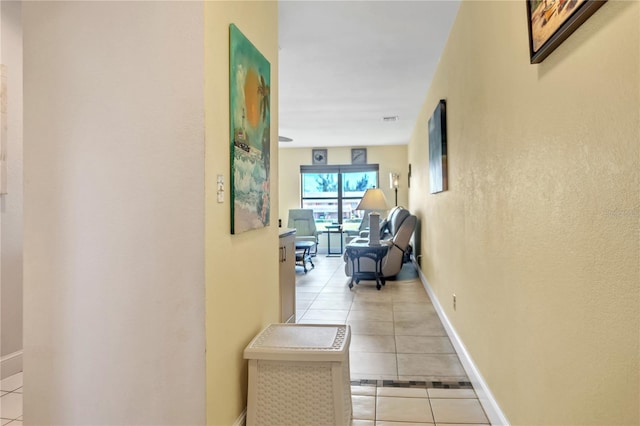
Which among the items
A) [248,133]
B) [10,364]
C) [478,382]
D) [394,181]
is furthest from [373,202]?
[10,364]

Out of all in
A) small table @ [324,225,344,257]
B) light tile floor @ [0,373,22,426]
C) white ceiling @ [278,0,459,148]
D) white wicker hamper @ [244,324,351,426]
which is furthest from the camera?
small table @ [324,225,344,257]

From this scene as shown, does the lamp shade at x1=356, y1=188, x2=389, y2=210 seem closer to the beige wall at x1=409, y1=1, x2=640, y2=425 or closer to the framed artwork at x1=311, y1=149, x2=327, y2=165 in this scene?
the framed artwork at x1=311, y1=149, x2=327, y2=165

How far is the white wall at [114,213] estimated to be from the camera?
4.86ft

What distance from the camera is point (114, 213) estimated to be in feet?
5.06

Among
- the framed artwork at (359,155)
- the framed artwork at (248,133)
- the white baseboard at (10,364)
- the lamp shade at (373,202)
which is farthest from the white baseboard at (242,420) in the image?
the framed artwork at (359,155)

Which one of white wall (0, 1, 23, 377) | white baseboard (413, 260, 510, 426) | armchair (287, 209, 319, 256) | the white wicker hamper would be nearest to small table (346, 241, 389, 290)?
white baseboard (413, 260, 510, 426)

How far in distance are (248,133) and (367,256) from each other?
3.68 metres

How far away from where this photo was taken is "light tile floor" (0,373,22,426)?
1996 millimetres

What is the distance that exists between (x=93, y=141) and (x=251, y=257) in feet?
2.85

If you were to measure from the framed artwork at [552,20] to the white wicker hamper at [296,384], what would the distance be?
4.57ft

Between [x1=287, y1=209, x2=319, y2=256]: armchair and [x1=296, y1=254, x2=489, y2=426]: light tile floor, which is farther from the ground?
[x1=287, y1=209, x2=319, y2=256]: armchair

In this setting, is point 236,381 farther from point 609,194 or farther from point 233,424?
point 609,194

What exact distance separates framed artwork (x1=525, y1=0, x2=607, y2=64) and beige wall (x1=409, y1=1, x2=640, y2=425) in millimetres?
26

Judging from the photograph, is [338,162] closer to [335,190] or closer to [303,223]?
[335,190]
